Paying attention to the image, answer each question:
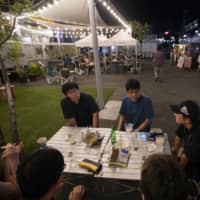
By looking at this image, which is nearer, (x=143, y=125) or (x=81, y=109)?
(x=143, y=125)

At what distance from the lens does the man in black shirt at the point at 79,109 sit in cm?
279

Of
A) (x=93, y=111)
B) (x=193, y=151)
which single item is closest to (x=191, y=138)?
(x=193, y=151)

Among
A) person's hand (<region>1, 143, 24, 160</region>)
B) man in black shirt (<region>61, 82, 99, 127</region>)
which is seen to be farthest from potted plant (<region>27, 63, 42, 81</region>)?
person's hand (<region>1, 143, 24, 160</region>)

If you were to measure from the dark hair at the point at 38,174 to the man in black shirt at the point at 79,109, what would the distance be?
5.45 feet

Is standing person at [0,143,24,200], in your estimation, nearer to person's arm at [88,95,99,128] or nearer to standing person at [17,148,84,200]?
standing person at [17,148,84,200]

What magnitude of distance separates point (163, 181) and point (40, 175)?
2.26ft

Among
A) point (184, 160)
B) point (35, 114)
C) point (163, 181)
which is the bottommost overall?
point (35, 114)

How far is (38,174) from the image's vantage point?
1.03 metres

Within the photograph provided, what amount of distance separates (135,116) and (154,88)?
510 centimetres

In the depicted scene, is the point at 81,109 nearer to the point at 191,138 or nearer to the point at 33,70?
the point at 191,138

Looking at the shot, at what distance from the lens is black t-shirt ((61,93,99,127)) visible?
2854mm

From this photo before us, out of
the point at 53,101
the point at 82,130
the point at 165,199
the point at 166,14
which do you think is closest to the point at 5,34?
the point at 82,130

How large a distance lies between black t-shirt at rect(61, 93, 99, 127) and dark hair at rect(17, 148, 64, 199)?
1749 millimetres

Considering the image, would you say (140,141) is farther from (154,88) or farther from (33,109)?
(154,88)
